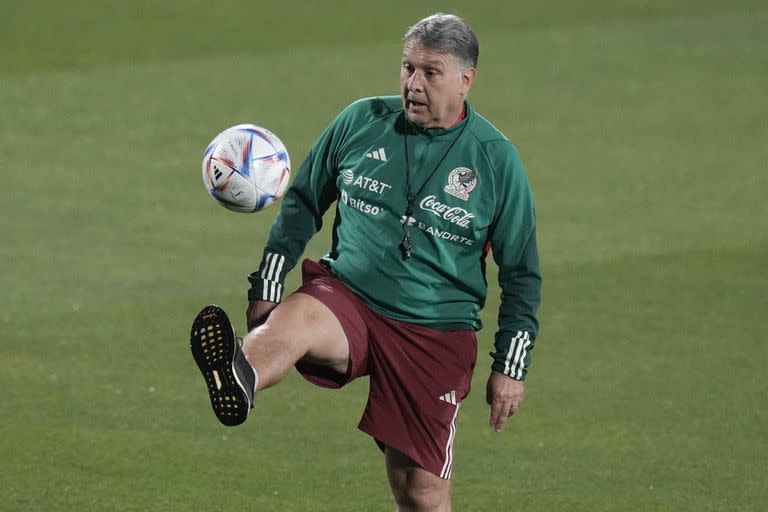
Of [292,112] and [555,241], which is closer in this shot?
[555,241]

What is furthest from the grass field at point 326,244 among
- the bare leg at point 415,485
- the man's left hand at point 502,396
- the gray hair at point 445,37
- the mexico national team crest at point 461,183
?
the gray hair at point 445,37

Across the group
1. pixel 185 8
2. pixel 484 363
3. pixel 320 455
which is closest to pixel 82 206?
pixel 484 363

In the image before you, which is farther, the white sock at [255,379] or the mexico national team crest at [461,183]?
the mexico national team crest at [461,183]

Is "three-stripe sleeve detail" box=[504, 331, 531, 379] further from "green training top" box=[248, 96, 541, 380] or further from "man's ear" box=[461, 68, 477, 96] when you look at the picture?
"man's ear" box=[461, 68, 477, 96]

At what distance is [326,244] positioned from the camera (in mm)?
10742

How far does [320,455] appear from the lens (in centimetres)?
716

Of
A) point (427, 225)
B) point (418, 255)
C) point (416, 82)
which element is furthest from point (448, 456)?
point (416, 82)

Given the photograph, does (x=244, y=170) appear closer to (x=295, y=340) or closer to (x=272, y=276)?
(x=272, y=276)

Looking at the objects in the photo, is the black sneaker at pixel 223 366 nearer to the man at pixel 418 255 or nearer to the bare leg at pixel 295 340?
the bare leg at pixel 295 340

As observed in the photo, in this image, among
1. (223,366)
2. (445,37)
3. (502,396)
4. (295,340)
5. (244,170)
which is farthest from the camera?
(244,170)

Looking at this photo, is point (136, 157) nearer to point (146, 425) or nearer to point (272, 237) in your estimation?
point (146, 425)

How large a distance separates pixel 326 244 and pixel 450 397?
5.16 meters

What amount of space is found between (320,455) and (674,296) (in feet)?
11.8

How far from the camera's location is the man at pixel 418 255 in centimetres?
547
